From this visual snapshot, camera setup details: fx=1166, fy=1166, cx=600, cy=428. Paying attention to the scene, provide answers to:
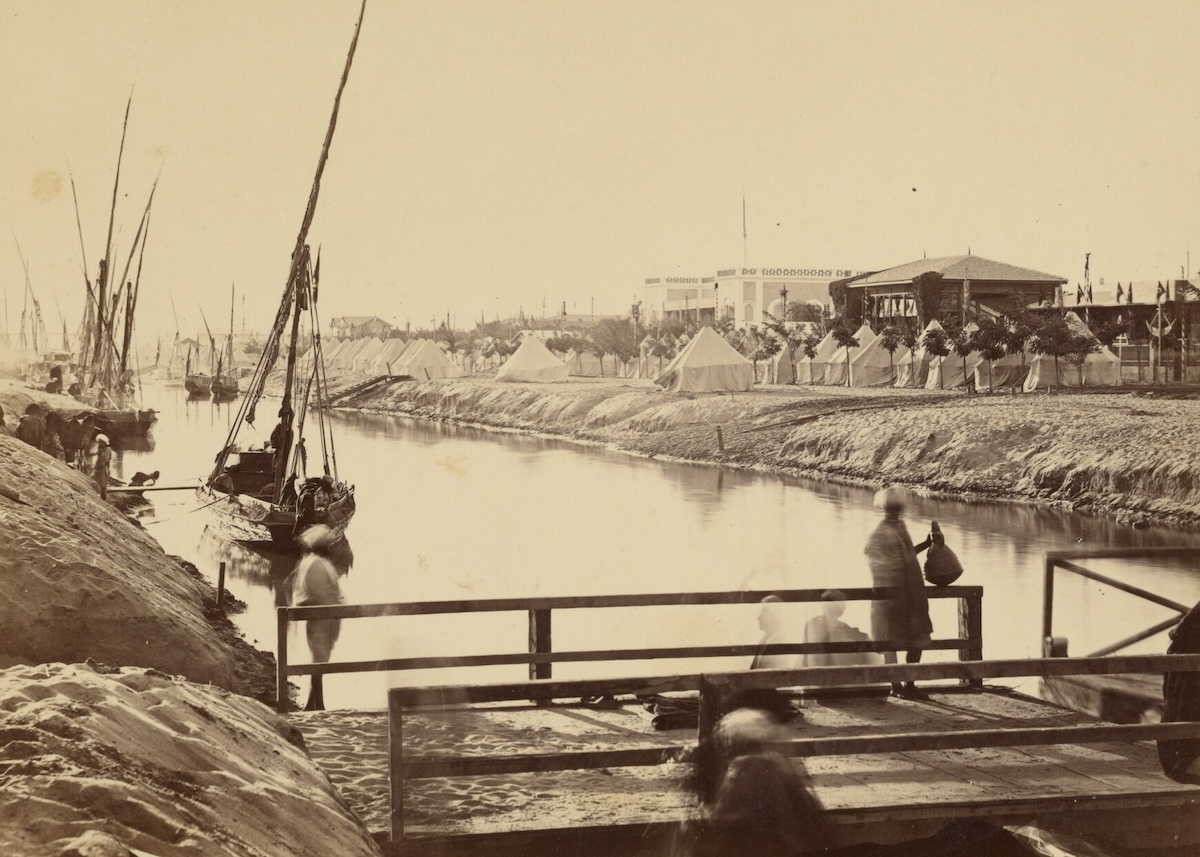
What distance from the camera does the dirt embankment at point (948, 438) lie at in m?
20.9

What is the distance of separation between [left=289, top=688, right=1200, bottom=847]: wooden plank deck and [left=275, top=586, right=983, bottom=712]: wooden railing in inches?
11.0

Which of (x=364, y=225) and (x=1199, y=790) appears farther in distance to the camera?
(x=364, y=225)

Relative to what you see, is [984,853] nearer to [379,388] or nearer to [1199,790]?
[1199,790]

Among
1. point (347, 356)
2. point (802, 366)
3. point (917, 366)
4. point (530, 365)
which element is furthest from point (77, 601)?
point (347, 356)

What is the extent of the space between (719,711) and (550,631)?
1.83 meters

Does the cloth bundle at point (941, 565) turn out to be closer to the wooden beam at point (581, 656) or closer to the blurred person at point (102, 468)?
the wooden beam at point (581, 656)

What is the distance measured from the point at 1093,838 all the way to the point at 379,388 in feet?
148

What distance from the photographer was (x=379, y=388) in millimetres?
48281

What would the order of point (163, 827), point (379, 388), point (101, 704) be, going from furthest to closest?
1. point (379, 388)
2. point (101, 704)
3. point (163, 827)

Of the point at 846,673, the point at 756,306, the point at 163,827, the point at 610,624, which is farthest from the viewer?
the point at 756,306

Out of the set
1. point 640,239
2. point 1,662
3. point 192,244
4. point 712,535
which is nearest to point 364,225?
point 192,244

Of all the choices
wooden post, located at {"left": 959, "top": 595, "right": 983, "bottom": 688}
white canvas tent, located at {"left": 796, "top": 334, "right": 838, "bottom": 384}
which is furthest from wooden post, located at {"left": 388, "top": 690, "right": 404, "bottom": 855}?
white canvas tent, located at {"left": 796, "top": 334, "right": 838, "bottom": 384}

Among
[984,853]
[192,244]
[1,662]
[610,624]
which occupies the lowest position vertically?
[610,624]

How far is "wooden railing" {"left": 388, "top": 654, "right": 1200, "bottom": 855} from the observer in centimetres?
419
